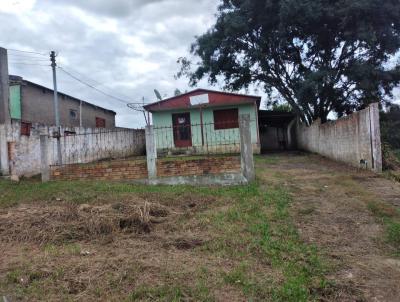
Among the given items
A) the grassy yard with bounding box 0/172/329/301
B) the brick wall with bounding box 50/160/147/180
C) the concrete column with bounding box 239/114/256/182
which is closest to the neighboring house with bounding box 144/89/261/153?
the brick wall with bounding box 50/160/147/180

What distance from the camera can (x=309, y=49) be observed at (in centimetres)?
1777

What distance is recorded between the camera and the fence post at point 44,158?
8.36m

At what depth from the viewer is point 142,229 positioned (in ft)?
15.4

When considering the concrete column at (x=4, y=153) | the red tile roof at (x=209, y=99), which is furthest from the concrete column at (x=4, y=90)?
the red tile roof at (x=209, y=99)

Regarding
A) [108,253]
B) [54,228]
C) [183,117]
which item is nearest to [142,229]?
[108,253]

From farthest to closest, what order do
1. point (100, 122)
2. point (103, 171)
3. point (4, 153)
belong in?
point (100, 122) < point (4, 153) < point (103, 171)

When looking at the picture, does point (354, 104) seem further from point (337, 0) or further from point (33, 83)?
point (33, 83)

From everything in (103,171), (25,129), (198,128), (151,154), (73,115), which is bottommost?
(103,171)

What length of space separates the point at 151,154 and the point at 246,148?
2153 millimetres

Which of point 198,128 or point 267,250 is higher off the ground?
point 198,128

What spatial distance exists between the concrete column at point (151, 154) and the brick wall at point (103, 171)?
16 cm

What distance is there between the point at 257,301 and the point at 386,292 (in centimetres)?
111

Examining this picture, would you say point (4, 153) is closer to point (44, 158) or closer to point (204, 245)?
point (44, 158)

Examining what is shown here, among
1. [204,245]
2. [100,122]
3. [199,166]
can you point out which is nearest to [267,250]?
[204,245]
